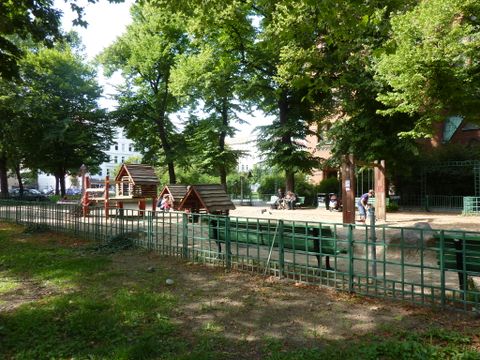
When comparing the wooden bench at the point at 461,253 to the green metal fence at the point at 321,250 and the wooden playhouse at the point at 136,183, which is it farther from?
the wooden playhouse at the point at 136,183

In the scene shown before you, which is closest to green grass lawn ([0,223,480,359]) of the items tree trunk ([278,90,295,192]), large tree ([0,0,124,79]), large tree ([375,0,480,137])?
large tree ([0,0,124,79])

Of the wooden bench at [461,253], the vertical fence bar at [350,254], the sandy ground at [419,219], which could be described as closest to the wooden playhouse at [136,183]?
the sandy ground at [419,219]

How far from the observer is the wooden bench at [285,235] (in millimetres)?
6758

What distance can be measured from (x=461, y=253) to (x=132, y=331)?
4.44 metres

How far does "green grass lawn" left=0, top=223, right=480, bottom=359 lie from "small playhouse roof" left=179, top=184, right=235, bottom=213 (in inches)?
254

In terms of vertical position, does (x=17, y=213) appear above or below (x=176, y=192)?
below

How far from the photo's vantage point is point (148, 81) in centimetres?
3303

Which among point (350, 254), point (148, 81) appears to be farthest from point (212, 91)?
point (350, 254)

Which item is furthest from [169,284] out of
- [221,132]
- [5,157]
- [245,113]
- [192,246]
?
[5,157]

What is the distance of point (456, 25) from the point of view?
15672 mm

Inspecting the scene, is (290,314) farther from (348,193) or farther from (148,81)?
(148,81)

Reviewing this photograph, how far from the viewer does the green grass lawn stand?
4121 millimetres

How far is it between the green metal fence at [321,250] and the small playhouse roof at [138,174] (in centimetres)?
→ 723

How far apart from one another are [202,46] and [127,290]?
23023 mm
